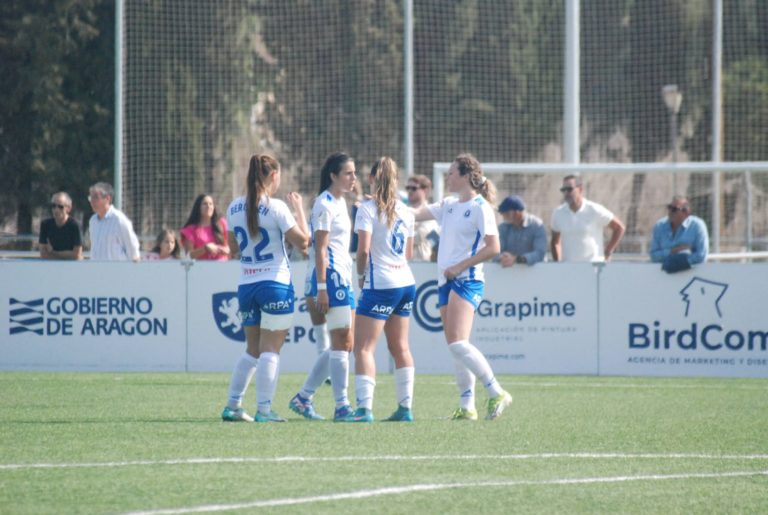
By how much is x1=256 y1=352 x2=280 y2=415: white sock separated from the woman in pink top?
617 centimetres

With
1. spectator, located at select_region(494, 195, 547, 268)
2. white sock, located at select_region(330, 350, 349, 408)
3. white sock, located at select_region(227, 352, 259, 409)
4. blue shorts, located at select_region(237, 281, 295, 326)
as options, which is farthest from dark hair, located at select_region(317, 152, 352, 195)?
spectator, located at select_region(494, 195, 547, 268)

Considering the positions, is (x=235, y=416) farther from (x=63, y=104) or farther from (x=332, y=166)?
(x=63, y=104)

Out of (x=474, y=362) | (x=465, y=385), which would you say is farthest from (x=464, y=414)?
(x=474, y=362)

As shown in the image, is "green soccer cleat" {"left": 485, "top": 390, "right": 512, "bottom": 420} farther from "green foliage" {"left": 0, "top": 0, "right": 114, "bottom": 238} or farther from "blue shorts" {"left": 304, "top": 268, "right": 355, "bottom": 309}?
"green foliage" {"left": 0, "top": 0, "right": 114, "bottom": 238}

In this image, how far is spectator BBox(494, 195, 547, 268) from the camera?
15398mm

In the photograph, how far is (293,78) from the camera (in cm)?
3200

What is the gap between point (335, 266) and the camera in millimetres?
10047

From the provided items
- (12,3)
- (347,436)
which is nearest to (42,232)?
(347,436)

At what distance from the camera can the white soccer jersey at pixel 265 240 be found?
9.57m

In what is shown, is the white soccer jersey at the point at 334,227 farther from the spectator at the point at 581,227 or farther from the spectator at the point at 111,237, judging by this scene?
the spectator at the point at 111,237

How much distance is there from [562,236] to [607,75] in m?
15.8

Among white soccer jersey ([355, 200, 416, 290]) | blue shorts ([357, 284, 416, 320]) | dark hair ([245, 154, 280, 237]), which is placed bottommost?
blue shorts ([357, 284, 416, 320])

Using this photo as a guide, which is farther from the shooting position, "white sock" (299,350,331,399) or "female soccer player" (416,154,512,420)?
"white sock" (299,350,331,399)

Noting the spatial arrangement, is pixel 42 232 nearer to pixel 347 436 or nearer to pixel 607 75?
pixel 347 436
